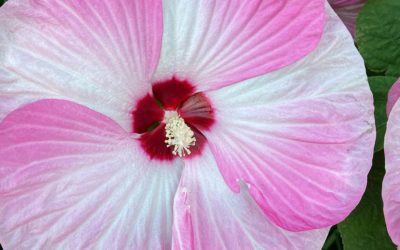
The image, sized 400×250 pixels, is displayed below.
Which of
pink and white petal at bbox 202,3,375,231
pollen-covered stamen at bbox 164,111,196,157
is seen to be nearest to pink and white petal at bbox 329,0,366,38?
pink and white petal at bbox 202,3,375,231

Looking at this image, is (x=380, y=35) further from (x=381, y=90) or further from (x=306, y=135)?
(x=306, y=135)

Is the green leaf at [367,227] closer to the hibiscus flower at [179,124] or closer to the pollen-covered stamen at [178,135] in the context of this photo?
the hibiscus flower at [179,124]

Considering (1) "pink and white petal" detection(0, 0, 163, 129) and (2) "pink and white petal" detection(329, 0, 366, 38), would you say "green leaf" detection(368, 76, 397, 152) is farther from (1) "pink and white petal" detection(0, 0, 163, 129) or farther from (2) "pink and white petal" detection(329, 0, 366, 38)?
(1) "pink and white petal" detection(0, 0, 163, 129)

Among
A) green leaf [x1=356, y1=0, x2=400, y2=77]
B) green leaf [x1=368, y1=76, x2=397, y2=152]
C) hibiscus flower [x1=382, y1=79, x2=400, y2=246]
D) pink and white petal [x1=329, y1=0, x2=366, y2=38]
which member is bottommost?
hibiscus flower [x1=382, y1=79, x2=400, y2=246]

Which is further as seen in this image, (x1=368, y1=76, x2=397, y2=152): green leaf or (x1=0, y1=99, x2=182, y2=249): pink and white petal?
(x1=368, y1=76, x2=397, y2=152): green leaf


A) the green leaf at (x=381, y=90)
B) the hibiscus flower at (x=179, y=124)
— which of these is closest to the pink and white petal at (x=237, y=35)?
the hibiscus flower at (x=179, y=124)

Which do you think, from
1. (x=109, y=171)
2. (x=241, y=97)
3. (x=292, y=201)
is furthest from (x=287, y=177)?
(x=109, y=171)
